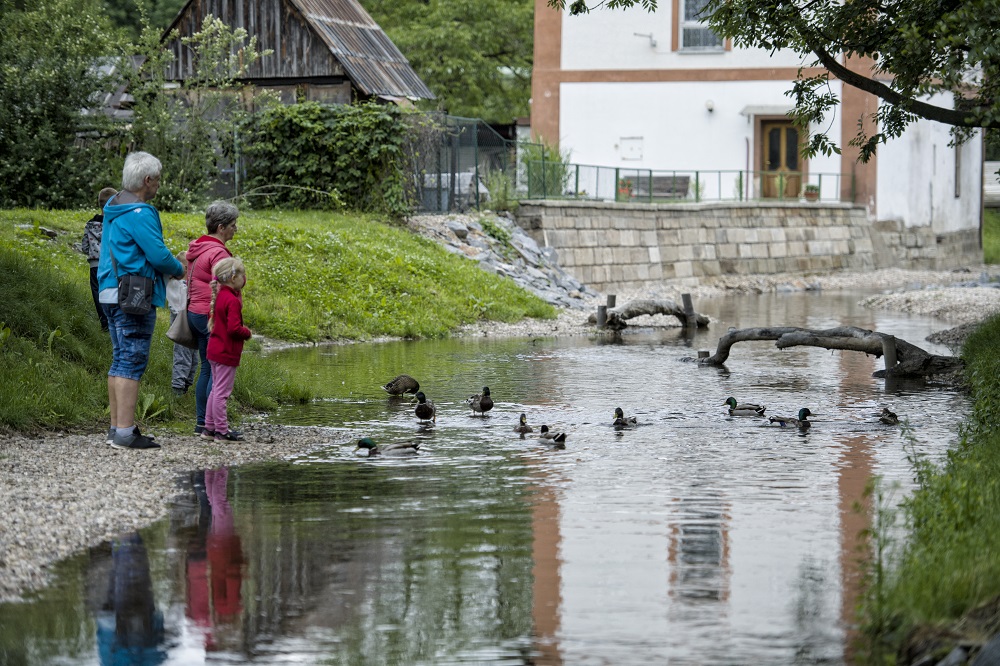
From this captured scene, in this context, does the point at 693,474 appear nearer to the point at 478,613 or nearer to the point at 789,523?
the point at 789,523

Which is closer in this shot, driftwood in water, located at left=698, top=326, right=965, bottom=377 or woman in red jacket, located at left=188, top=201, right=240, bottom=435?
woman in red jacket, located at left=188, top=201, right=240, bottom=435

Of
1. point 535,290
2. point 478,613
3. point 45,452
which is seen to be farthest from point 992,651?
point 535,290

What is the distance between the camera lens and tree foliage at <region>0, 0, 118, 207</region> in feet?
88.3

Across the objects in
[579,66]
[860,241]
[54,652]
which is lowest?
[54,652]

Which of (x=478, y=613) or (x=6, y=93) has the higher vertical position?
(x=6, y=93)

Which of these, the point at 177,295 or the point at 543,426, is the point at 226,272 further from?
the point at 543,426

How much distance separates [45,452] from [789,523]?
523 cm

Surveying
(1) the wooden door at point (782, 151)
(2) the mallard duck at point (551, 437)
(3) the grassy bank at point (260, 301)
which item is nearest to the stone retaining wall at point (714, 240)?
(1) the wooden door at point (782, 151)

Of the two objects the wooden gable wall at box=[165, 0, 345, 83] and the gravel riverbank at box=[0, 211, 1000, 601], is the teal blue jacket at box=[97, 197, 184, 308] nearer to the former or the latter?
the gravel riverbank at box=[0, 211, 1000, 601]

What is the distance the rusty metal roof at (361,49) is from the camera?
3428 cm

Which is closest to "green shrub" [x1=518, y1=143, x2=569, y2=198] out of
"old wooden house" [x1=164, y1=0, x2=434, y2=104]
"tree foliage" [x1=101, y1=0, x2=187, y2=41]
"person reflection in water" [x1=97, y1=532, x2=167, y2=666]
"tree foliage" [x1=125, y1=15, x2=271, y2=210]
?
"old wooden house" [x1=164, y1=0, x2=434, y2=104]

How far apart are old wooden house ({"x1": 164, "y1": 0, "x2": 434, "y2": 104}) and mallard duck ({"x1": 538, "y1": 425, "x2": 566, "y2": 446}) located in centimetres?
2302

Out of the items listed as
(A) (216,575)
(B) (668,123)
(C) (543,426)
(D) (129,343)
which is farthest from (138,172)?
(B) (668,123)

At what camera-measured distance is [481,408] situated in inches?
522
